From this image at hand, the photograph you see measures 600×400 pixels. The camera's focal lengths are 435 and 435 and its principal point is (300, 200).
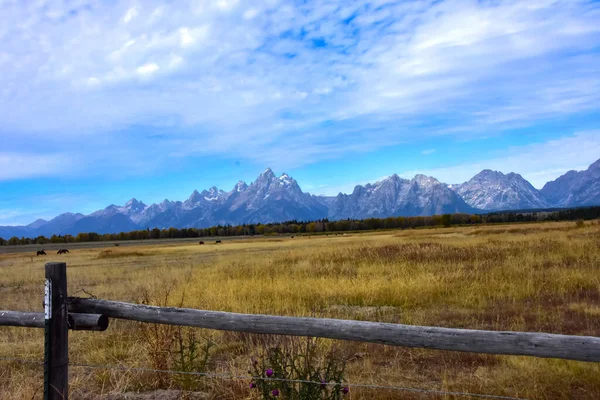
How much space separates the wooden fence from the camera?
3109mm

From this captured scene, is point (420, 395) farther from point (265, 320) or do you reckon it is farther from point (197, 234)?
point (197, 234)

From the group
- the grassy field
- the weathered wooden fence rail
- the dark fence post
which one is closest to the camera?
the weathered wooden fence rail

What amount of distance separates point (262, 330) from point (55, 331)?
1986 mm

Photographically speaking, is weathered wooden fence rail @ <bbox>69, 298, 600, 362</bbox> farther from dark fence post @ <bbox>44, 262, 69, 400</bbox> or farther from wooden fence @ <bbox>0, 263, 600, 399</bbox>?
dark fence post @ <bbox>44, 262, 69, 400</bbox>

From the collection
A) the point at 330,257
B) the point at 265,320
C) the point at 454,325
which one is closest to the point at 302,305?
the point at 454,325

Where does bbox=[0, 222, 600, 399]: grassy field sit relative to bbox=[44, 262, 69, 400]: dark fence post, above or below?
below

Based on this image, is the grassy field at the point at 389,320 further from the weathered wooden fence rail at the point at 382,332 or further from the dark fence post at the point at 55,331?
the weathered wooden fence rail at the point at 382,332

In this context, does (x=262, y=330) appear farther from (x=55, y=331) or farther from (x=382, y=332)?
(x=55, y=331)

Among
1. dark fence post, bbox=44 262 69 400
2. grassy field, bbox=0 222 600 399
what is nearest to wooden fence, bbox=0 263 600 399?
dark fence post, bbox=44 262 69 400

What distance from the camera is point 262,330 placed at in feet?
12.9

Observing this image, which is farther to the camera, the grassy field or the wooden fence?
the grassy field

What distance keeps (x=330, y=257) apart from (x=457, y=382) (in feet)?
51.4

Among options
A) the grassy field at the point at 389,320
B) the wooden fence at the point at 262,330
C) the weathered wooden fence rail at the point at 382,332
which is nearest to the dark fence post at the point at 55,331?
the wooden fence at the point at 262,330

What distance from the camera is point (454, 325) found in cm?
809
